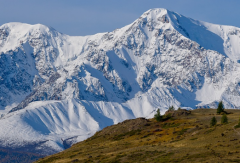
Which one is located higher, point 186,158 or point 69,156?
point 186,158

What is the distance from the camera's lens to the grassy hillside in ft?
313

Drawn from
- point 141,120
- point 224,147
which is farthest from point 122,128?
point 224,147

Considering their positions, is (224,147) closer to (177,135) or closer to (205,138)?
(205,138)

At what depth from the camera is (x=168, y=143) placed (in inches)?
4557

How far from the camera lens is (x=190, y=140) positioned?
11225 cm

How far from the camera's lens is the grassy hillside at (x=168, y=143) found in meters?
95.4

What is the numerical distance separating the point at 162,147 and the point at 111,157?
1068cm

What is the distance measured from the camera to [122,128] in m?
161

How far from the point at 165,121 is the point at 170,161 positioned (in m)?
65.7

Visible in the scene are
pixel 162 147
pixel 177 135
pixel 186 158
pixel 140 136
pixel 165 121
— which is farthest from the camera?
pixel 165 121

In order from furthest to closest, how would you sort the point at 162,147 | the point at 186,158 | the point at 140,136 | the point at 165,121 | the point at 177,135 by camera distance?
the point at 165,121, the point at 140,136, the point at 177,135, the point at 162,147, the point at 186,158

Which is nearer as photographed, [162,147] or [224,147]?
[224,147]

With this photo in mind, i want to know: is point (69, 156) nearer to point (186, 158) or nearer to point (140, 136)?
point (140, 136)

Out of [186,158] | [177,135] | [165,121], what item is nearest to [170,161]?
[186,158]
